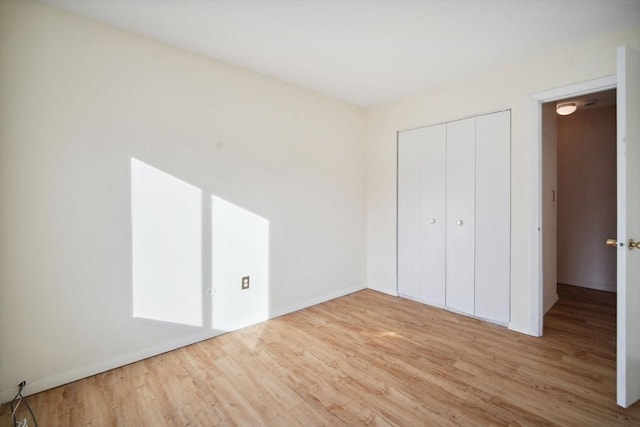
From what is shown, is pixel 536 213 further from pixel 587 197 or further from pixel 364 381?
pixel 587 197

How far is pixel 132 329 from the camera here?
210 centimetres

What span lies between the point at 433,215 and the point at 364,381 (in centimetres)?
194

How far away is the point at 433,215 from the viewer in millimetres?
3195

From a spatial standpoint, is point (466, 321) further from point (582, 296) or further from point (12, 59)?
point (12, 59)

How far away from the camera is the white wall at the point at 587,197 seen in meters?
3.68

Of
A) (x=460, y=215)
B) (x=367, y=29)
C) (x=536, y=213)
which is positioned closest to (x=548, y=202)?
(x=536, y=213)

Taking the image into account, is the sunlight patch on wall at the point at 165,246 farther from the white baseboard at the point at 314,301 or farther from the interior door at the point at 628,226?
the interior door at the point at 628,226

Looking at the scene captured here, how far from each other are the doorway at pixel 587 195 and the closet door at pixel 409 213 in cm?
163

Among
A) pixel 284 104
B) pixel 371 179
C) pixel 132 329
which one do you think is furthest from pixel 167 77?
pixel 371 179

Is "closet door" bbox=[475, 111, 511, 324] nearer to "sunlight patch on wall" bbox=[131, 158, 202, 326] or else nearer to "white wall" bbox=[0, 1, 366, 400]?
"white wall" bbox=[0, 1, 366, 400]

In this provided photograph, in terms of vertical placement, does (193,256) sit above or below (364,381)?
above

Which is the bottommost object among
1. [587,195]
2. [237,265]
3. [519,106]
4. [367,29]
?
[237,265]

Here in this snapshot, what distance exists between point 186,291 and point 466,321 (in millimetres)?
2565

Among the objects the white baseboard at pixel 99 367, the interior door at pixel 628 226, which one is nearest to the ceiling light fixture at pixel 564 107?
the interior door at pixel 628 226
